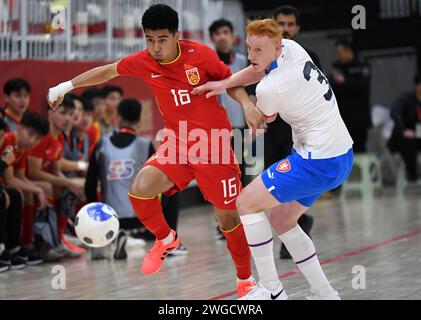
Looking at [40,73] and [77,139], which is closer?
[40,73]

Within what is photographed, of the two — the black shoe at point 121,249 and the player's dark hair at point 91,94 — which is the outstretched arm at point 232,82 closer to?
the black shoe at point 121,249

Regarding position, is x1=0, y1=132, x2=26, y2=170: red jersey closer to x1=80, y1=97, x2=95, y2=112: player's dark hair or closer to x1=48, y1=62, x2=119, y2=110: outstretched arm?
x1=80, y1=97, x2=95, y2=112: player's dark hair

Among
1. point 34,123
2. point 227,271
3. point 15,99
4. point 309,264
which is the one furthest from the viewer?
point 15,99

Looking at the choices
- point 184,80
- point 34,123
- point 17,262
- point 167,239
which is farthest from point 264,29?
point 17,262

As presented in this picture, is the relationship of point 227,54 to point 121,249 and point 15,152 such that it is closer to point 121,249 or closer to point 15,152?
point 121,249

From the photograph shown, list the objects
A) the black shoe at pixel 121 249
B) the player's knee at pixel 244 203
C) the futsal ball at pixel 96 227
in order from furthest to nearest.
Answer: the black shoe at pixel 121 249 < the futsal ball at pixel 96 227 < the player's knee at pixel 244 203

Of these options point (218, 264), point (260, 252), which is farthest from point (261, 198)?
point (218, 264)

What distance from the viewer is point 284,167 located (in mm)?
6180

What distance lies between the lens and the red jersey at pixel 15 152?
915 cm

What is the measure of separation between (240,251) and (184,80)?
1.34m

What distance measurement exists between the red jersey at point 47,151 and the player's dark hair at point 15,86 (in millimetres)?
572

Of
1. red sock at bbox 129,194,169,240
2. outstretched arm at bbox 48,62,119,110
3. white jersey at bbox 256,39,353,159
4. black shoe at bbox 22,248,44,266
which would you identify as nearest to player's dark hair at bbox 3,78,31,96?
black shoe at bbox 22,248,44,266

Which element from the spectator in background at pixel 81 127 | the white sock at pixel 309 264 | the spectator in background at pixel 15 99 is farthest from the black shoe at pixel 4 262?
the white sock at pixel 309 264

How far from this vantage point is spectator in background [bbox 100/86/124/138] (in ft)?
39.2
